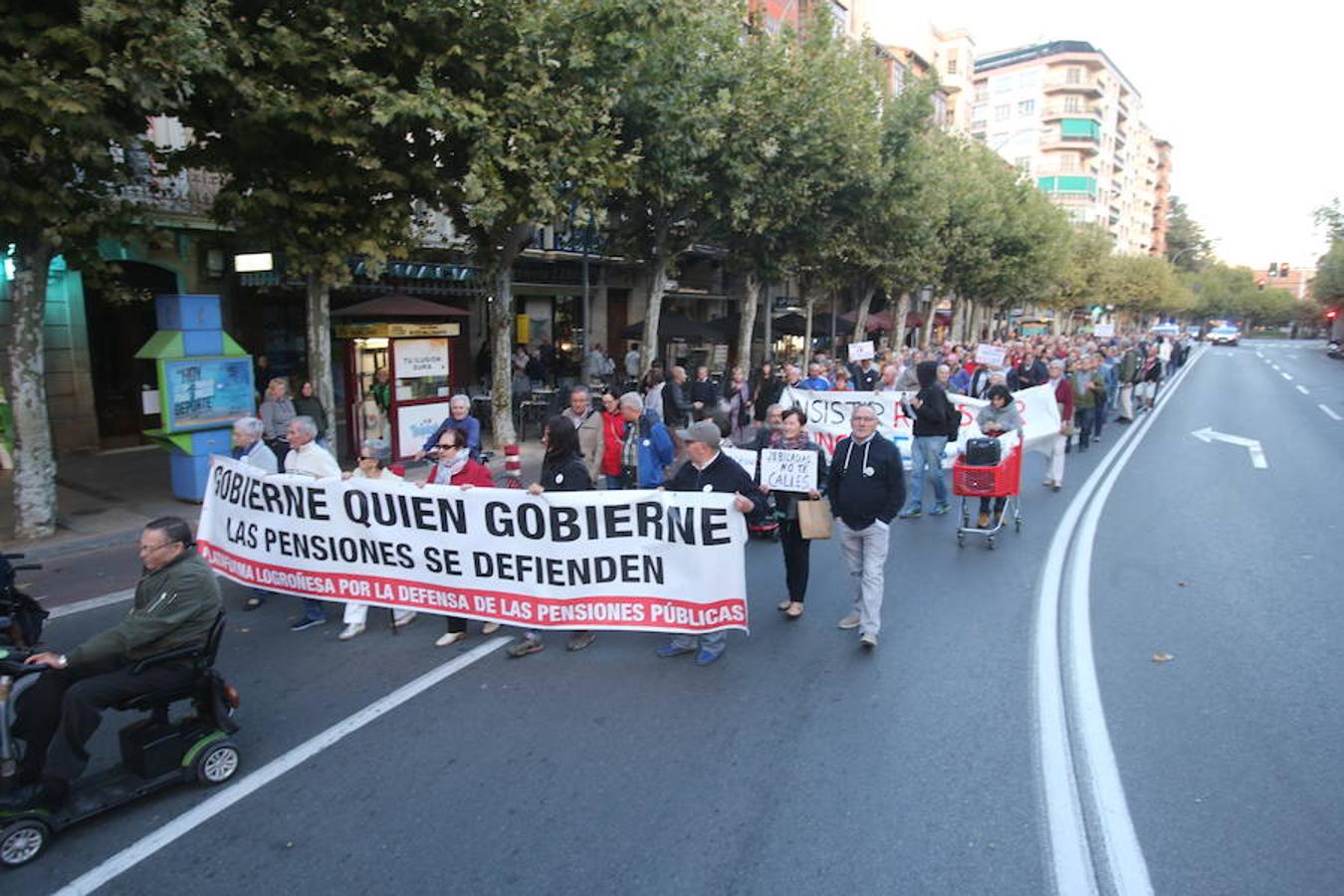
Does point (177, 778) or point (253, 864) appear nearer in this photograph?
point (253, 864)

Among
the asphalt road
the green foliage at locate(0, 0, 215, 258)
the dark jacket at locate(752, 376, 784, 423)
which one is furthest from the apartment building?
the asphalt road

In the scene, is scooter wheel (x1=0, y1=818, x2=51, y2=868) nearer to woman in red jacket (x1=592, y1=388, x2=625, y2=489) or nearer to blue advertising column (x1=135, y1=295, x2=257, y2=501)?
woman in red jacket (x1=592, y1=388, x2=625, y2=489)

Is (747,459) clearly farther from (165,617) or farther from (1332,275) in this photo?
(1332,275)

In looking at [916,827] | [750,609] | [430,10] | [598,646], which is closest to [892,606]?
[750,609]

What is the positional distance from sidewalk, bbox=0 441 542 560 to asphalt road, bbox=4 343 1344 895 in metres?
2.52

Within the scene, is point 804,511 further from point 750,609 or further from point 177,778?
point 177,778

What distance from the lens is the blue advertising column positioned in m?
11.0

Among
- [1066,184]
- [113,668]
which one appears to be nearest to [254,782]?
[113,668]

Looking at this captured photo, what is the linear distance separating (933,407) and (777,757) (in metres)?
6.61

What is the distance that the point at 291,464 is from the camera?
695 cm

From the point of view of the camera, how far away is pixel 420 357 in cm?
1443

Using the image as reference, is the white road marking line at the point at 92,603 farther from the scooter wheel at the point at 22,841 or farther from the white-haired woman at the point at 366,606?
the scooter wheel at the point at 22,841

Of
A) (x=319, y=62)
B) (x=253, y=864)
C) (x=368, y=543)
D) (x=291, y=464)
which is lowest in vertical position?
(x=253, y=864)

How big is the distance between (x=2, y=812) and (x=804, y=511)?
496 centimetres
